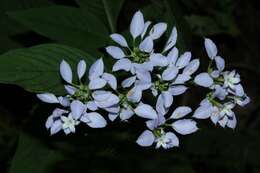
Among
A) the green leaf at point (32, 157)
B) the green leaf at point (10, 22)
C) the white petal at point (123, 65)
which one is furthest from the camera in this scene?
the green leaf at point (10, 22)

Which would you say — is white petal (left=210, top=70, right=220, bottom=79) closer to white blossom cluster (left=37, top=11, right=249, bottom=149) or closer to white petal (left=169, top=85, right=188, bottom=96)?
white blossom cluster (left=37, top=11, right=249, bottom=149)

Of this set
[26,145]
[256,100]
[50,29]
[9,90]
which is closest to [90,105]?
[50,29]

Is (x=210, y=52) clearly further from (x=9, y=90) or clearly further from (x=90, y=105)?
(x=9, y=90)

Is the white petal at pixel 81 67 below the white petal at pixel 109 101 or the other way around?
the other way around

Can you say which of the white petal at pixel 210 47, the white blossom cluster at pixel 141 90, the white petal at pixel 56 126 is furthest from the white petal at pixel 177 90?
the white petal at pixel 56 126

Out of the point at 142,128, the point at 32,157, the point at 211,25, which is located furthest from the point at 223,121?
the point at 211,25

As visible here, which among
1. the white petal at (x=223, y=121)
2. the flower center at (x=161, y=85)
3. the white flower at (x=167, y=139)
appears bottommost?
the white flower at (x=167, y=139)

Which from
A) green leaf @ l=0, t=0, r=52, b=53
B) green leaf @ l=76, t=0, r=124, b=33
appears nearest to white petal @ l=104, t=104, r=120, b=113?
green leaf @ l=76, t=0, r=124, b=33

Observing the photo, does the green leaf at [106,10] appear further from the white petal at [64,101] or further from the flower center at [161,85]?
the white petal at [64,101]
